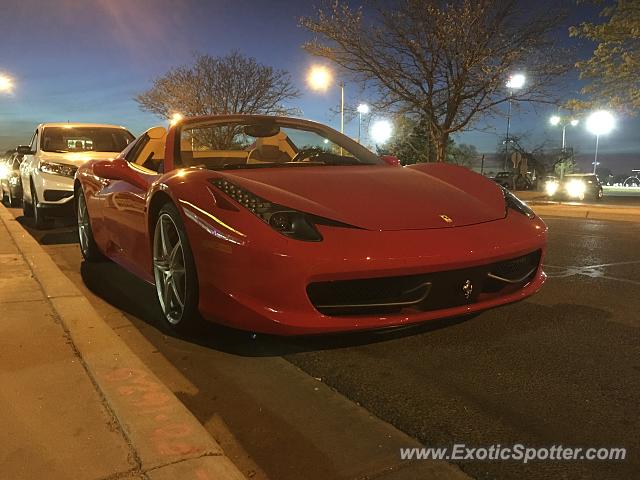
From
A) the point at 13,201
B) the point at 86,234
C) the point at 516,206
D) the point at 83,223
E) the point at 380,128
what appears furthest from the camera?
the point at 380,128

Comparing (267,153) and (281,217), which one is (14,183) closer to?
(267,153)

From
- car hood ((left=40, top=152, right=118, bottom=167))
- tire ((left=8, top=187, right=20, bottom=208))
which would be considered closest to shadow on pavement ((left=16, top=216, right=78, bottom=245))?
car hood ((left=40, top=152, right=118, bottom=167))

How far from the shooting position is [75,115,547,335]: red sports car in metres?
2.59

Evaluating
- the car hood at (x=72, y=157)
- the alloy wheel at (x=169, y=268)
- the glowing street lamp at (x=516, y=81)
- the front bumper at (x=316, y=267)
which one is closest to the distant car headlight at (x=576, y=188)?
the glowing street lamp at (x=516, y=81)

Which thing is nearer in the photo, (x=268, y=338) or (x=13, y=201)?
(x=268, y=338)

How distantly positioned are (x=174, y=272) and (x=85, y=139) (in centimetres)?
656

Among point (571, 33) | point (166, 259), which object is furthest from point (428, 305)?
point (571, 33)

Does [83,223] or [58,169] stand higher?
[58,169]

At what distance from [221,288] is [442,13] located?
17.0m

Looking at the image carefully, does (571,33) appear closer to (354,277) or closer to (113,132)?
(113,132)

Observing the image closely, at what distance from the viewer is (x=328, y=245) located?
8.46ft

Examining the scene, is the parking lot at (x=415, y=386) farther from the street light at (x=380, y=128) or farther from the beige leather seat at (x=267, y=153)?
the street light at (x=380, y=128)

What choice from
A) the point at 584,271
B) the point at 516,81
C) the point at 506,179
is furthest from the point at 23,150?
the point at 506,179

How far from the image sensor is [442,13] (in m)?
17.5
